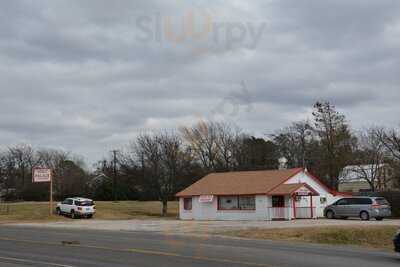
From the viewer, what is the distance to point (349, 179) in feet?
287

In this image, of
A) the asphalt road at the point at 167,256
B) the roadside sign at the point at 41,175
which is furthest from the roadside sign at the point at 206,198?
the asphalt road at the point at 167,256

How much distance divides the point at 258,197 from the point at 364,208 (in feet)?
29.2

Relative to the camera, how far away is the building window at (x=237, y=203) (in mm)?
47431

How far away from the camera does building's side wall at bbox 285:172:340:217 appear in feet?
159

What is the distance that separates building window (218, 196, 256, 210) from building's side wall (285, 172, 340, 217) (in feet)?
11.9

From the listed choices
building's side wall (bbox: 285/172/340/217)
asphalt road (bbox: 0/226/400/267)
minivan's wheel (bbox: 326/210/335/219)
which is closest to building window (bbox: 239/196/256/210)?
building's side wall (bbox: 285/172/340/217)

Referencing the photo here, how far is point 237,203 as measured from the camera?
48.3 metres

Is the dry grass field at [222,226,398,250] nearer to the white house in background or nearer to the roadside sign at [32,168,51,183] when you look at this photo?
the white house in background

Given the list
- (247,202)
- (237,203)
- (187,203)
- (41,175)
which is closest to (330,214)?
(247,202)

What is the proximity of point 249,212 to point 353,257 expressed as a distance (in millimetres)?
30655

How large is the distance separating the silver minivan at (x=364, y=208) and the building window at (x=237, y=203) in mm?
7140

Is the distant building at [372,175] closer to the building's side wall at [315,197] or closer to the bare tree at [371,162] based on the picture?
the bare tree at [371,162]

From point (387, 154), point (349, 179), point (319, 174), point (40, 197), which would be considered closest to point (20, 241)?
point (319, 174)

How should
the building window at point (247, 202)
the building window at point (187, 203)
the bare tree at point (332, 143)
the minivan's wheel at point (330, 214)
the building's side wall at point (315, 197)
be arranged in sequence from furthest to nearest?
1. the bare tree at point (332, 143)
2. the building window at point (187, 203)
3. the building's side wall at point (315, 197)
4. the building window at point (247, 202)
5. the minivan's wheel at point (330, 214)
